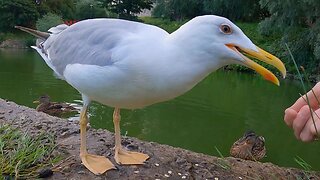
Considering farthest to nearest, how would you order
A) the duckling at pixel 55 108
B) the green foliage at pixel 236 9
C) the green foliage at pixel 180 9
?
the green foliage at pixel 180 9 → the green foliage at pixel 236 9 → the duckling at pixel 55 108

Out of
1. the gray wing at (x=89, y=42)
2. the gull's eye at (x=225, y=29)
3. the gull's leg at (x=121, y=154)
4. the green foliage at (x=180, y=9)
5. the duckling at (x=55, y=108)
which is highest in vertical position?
the gull's eye at (x=225, y=29)

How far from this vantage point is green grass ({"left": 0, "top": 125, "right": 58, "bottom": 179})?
203cm

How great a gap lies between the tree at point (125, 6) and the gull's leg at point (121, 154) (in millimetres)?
23359

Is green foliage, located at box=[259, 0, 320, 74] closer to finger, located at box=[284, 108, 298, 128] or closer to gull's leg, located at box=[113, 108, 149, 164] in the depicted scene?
gull's leg, located at box=[113, 108, 149, 164]

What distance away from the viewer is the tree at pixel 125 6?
2572 cm

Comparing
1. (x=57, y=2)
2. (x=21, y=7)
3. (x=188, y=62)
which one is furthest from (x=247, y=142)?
(x=57, y=2)

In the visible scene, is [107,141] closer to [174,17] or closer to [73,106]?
[73,106]

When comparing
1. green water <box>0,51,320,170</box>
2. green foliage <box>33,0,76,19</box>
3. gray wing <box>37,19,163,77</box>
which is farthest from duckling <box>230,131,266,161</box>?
green foliage <box>33,0,76,19</box>

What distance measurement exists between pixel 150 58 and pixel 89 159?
28.3 inches

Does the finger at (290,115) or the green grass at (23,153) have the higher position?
the finger at (290,115)

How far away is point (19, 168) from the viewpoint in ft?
6.70

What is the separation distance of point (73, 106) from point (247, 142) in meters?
3.31

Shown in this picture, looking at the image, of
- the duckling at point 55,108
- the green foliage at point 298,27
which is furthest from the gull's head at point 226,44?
the green foliage at point 298,27

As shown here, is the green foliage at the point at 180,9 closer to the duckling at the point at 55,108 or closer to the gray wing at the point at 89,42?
the duckling at the point at 55,108
